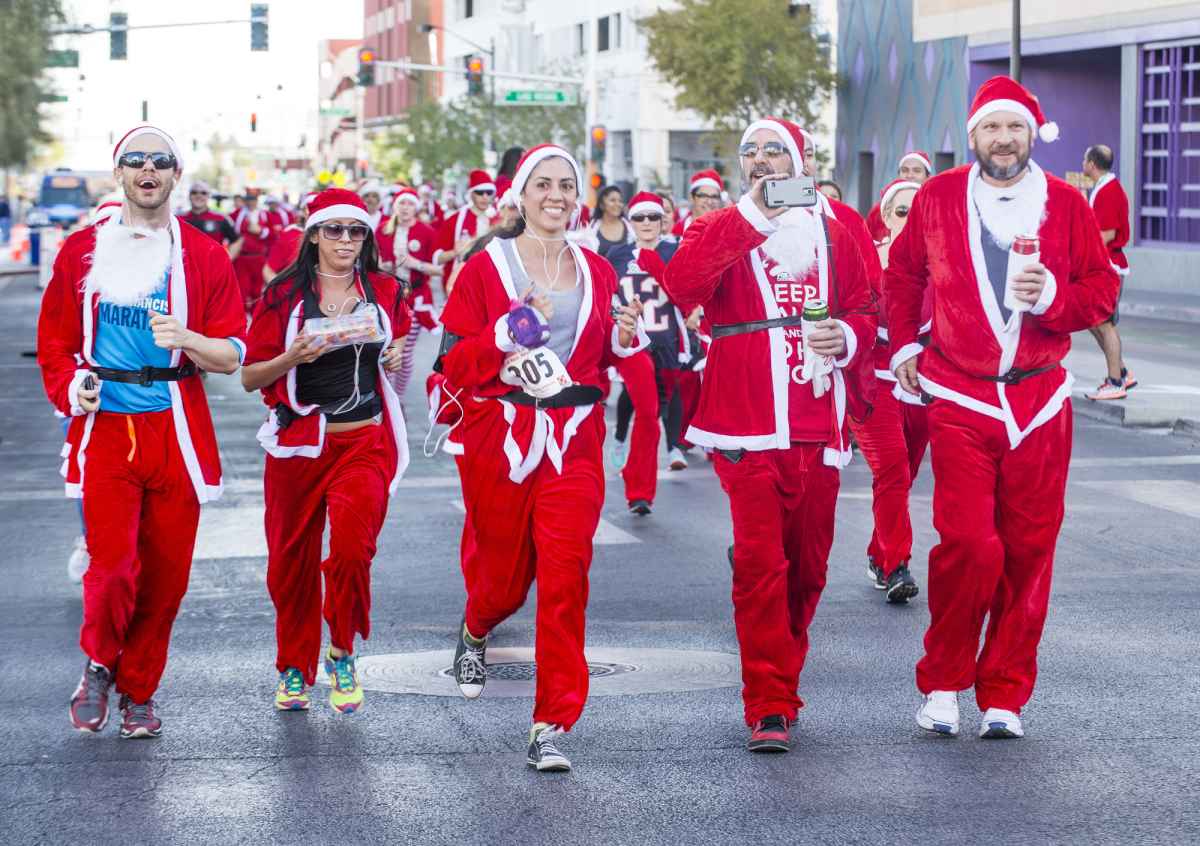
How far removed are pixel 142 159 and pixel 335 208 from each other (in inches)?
30.7

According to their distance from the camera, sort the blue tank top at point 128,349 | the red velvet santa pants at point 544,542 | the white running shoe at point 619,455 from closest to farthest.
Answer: the red velvet santa pants at point 544,542
the blue tank top at point 128,349
the white running shoe at point 619,455

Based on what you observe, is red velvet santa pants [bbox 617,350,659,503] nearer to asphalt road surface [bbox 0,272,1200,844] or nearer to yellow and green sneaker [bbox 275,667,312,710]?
asphalt road surface [bbox 0,272,1200,844]

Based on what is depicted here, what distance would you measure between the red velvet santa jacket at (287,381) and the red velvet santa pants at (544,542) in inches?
21.6

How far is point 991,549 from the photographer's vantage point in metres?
6.84

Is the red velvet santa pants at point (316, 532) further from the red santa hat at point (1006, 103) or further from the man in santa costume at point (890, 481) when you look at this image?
the man in santa costume at point (890, 481)

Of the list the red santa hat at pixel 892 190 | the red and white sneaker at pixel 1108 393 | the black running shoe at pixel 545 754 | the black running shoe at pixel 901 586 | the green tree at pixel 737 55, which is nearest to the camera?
the black running shoe at pixel 545 754

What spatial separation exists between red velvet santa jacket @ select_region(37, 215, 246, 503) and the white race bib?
97 cm

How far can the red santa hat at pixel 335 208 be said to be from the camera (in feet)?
24.0

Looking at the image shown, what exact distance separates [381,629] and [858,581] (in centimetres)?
242

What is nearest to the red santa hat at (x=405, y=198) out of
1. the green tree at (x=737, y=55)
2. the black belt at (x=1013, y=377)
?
the black belt at (x=1013, y=377)

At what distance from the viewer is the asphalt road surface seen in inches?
230

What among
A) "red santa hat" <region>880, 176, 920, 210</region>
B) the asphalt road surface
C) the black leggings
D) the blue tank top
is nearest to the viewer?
the asphalt road surface

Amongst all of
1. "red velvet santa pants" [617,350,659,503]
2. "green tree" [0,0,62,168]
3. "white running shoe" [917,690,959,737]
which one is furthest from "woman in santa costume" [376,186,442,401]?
"green tree" [0,0,62,168]

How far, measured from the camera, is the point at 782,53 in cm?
4678
